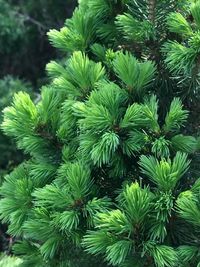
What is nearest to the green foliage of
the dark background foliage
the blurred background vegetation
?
the blurred background vegetation

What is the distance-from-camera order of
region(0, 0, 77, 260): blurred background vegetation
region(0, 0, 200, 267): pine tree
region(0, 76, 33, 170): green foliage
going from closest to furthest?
region(0, 0, 200, 267): pine tree < region(0, 76, 33, 170): green foliage < region(0, 0, 77, 260): blurred background vegetation

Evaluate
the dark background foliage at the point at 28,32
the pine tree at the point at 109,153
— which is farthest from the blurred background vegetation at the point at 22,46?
the pine tree at the point at 109,153

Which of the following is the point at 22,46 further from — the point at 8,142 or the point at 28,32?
the point at 8,142

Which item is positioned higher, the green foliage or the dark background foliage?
the dark background foliage

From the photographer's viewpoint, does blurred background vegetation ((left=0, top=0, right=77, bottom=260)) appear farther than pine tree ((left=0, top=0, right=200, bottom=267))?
Yes

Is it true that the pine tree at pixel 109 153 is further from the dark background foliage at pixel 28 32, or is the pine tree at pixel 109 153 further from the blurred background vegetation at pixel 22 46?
the dark background foliage at pixel 28 32

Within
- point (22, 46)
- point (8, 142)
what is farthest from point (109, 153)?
point (22, 46)

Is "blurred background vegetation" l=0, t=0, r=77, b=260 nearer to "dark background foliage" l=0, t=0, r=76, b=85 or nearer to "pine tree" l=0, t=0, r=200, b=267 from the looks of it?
"dark background foliage" l=0, t=0, r=76, b=85

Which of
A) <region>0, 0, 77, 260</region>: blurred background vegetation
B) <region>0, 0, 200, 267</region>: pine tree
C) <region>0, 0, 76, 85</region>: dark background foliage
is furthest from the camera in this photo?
<region>0, 0, 76, 85</region>: dark background foliage
